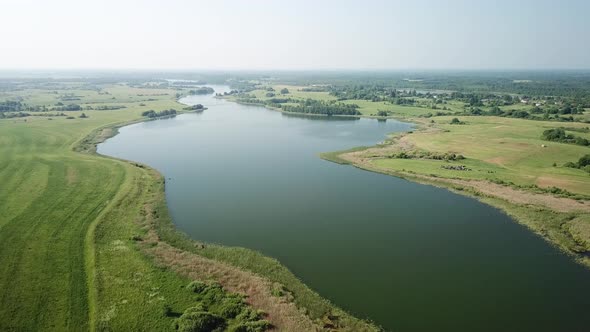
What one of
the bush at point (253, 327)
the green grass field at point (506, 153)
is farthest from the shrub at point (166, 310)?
the green grass field at point (506, 153)

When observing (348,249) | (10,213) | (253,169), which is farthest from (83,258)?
(253,169)

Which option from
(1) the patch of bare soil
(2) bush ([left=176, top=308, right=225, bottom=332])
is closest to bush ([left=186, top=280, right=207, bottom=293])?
(2) bush ([left=176, top=308, right=225, bottom=332])

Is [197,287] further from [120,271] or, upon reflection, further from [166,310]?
[120,271]

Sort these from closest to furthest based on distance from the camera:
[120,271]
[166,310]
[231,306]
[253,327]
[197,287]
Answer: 1. [253,327]
2. [166,310]
3. [231,306]
4. [197,287]
5. [120,271]

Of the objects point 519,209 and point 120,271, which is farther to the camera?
point 519,209

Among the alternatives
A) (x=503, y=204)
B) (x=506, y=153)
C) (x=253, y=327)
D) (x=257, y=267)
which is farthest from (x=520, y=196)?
(x=253, y=327)

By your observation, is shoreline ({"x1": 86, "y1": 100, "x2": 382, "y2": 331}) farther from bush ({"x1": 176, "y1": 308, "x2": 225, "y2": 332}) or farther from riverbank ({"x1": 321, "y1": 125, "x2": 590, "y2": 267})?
riverbank ({"x1": 321, "y1": 125, "x2": 590, "y2": 267})

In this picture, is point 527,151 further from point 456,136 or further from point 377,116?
point 377,116

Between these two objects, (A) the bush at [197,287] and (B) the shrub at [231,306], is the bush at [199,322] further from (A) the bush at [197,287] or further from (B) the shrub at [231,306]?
(A) the bush at [197,287]
